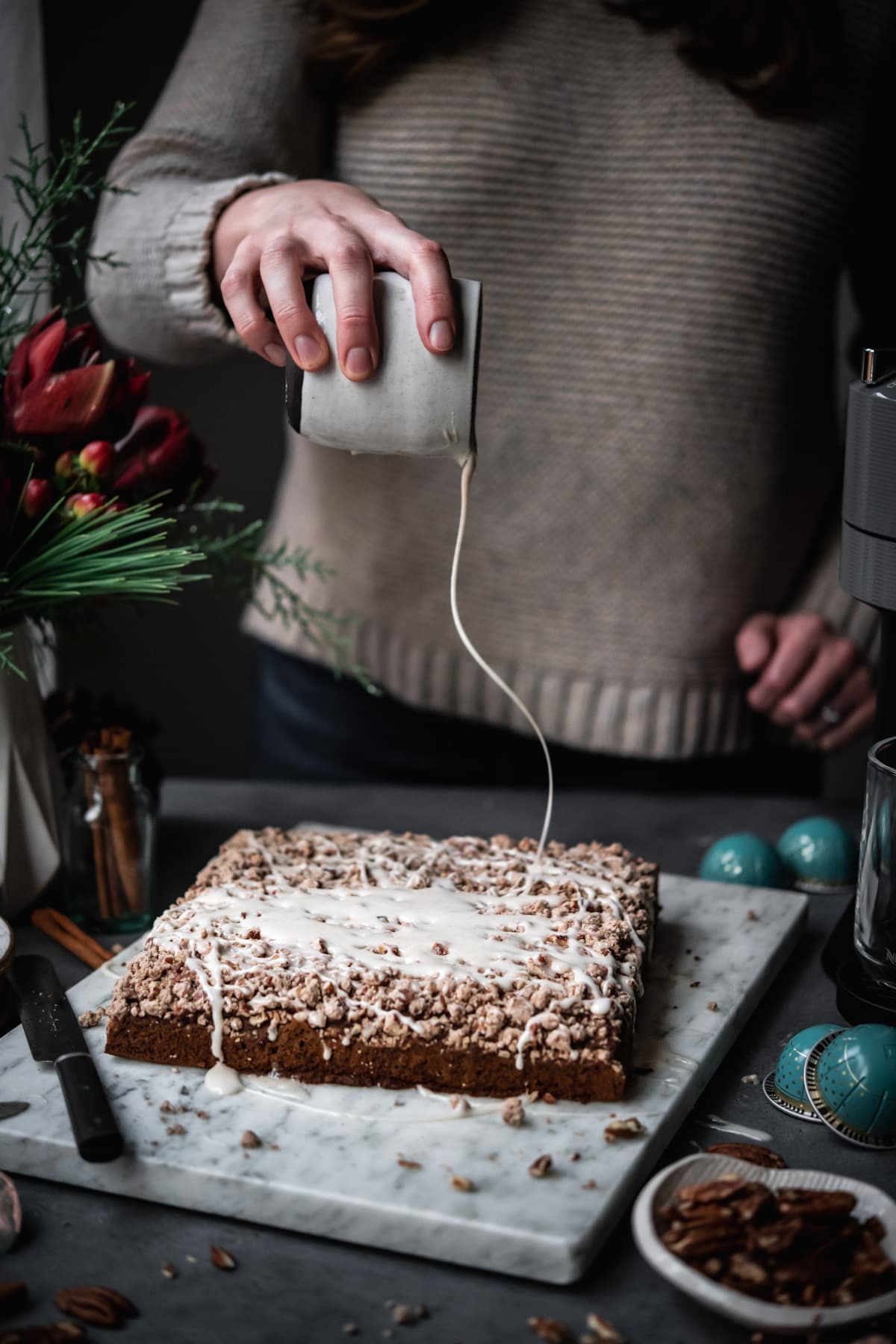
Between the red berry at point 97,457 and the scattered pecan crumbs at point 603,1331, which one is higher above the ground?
the red berry at point 97,457

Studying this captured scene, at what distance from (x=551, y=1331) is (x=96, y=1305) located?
25 centimetres

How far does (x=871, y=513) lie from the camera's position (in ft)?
2.91

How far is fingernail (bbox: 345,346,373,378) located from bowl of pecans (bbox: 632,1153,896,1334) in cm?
56

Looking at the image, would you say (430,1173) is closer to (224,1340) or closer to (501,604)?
(224,1340)

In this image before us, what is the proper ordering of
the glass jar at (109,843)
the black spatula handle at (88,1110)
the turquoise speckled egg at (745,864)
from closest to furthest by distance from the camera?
the black spatula handle at (88,1110), the glass jar at (109,843), the turquoise speckled egg at (745,864)


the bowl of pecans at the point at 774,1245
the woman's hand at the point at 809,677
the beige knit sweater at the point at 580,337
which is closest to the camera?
the bowl of pecans at the point at 774,1245

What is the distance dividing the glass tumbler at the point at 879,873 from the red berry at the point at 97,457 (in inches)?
25.9

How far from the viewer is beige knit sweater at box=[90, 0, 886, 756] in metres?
1.39

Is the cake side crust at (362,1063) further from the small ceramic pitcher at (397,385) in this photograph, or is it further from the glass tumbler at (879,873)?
the small ceramic pitcher at (397,385)

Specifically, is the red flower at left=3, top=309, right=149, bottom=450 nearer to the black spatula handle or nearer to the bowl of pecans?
the black spatula handle

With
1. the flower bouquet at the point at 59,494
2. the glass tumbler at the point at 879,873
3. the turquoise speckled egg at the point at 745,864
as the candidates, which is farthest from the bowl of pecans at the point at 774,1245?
the flower bouquet at the point at 59,494

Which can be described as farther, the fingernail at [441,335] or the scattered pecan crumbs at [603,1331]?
the fingernail at [441,335]

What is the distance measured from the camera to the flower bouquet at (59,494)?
3.28 ft

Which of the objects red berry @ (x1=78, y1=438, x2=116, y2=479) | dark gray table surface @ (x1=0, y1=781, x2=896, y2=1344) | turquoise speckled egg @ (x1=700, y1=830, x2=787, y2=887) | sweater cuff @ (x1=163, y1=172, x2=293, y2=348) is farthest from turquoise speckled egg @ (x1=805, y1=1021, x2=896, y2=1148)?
sweater cuff @ (x1=163, y1=172, x2=293, y2=348)
